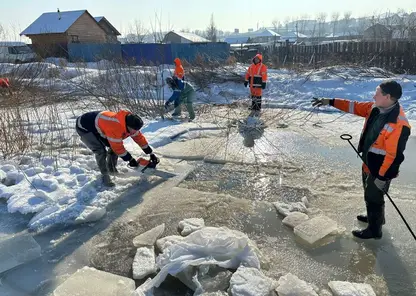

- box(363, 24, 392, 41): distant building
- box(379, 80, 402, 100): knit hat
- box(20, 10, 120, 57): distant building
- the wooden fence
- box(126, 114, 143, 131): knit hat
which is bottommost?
box(126, 114, 143, 131): knit hat

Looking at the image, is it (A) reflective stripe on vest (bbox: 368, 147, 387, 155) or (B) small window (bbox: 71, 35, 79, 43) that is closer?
(A) reflective stripe on vest (bbox: 368, 147, 387, 155)

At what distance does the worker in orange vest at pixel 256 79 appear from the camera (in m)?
8.93

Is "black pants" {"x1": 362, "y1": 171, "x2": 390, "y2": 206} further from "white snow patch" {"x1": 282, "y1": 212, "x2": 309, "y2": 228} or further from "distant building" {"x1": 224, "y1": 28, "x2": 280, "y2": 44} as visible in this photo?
"distant building" {"x1": 224, "y1": 28, "x2": 280, "y2": 44}

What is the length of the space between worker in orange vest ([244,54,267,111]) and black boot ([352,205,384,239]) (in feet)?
19.9

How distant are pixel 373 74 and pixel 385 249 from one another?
482 inches

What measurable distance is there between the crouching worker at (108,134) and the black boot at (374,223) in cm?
271

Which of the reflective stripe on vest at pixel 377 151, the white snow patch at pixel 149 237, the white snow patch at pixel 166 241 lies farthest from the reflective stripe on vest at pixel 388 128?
the white snow patch at pixel 149 237

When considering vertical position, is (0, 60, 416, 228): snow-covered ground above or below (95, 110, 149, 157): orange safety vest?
below

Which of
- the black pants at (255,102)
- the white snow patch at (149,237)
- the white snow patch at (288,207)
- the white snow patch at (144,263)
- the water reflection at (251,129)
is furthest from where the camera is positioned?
the black pants at (255,102)

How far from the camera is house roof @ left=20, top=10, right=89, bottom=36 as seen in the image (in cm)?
3220

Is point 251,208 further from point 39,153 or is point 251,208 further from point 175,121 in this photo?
point 175,121

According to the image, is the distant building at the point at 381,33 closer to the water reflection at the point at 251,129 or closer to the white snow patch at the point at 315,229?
the water reflection at the point at 251,129

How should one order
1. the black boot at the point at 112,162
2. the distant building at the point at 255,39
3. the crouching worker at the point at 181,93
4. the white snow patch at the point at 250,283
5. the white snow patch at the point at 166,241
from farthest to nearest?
1. the distant building at the point at 255,39
2. the crouching worker at the point at 181,93
3. the black boot at the point at 112,162
4. the white snow patch at the point at 166,241
5. the white snow patch at the point at 250,283

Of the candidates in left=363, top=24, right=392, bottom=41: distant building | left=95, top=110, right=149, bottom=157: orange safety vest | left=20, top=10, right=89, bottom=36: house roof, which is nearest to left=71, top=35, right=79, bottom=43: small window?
left=20, top=10, right=89, bottom=36: house roof
